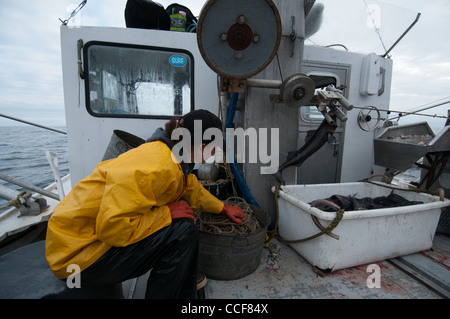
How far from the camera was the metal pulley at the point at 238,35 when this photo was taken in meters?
1.98

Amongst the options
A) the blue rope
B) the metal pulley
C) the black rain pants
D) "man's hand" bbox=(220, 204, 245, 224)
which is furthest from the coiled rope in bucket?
the metal pulley

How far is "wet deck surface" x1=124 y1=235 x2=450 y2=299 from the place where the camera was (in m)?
1.71

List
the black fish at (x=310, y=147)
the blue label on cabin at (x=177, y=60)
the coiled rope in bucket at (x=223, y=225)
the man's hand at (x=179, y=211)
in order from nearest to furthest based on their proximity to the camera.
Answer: the man's hand at (x=179, y=211) < the coiled rope in bucket at (x=223, y=225) < the black fish at (x=310, y=147) < the blue label on cabin at (x=177, y=60)

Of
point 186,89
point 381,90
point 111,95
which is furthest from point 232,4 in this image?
point 381,90

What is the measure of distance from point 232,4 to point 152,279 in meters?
2.15

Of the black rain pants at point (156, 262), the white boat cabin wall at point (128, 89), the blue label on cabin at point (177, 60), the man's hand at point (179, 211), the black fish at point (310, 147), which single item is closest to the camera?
the black rain pants at point (156, 262)

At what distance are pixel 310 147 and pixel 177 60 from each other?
1878mm

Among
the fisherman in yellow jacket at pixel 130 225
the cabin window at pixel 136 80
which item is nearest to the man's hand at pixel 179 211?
the fisherman in yellow jacket at pixel 130 225

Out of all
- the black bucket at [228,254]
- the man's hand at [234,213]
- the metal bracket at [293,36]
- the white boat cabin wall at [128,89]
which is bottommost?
the black bucket at [228,254]

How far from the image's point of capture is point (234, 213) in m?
2.07

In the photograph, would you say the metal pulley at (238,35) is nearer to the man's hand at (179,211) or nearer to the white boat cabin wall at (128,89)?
the white boat cabin wall at (128,89)

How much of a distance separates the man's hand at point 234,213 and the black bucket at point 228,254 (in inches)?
8.5

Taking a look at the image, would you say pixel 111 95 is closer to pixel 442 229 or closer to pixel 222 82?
pixel 222 82

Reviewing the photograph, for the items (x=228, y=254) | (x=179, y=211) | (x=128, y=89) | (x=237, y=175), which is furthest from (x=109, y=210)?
(x=128, y=89)
